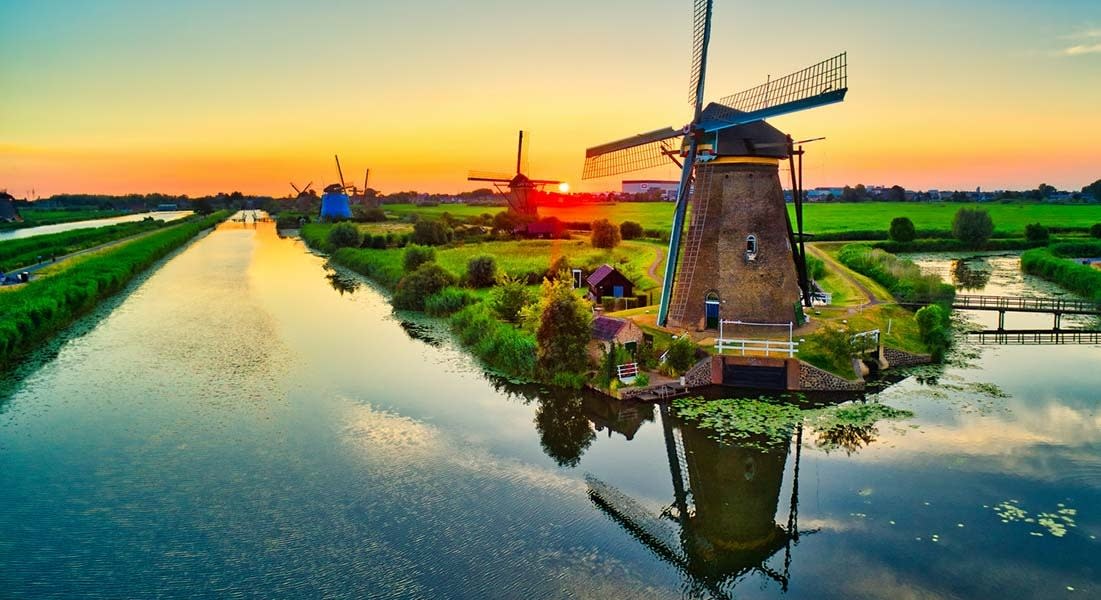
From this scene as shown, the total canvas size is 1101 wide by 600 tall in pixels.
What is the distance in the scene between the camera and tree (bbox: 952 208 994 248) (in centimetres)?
6006

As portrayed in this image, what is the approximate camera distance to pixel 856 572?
1082 cm

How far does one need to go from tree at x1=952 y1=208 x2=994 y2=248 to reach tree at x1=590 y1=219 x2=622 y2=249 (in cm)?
3122

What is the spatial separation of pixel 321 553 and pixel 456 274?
28.6m

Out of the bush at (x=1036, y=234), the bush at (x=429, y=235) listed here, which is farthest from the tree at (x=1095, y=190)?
the bush at (x=429, y=235)

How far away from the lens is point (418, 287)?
34.5 metres

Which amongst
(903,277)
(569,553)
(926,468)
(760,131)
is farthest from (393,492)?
(903,277)

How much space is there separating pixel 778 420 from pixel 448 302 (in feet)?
62.8

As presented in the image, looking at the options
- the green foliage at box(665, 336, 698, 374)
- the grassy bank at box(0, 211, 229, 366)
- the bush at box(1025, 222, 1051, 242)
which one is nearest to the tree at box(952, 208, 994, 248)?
the bush at box(1025, 222, 1051, 242)

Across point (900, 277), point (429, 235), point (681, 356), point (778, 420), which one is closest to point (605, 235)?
point (429, 235)

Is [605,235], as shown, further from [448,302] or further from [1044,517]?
[1044,517]

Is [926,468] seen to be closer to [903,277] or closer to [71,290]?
[903,277]

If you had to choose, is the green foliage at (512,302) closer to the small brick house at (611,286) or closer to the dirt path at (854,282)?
the small brick house at (611,286)

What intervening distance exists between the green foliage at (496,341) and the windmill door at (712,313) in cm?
584

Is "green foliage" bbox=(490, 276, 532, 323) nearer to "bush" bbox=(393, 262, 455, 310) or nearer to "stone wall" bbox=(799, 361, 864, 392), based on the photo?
"bush" bbox=(393, 262, 455, 310)
